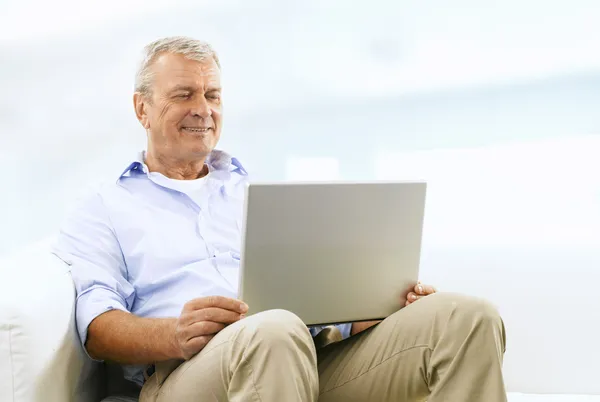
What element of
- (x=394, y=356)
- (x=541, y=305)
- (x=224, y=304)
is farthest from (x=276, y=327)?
(x=541, y=305)

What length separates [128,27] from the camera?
7.79ft

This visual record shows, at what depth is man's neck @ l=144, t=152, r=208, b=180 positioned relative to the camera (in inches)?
73.3

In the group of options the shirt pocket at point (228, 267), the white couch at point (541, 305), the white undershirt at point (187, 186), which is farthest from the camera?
the white couch at point (541, 305)

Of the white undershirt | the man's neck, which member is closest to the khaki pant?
the white undershirt

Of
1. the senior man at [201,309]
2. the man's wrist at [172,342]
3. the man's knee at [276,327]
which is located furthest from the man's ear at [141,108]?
the man's knee at [276,327]

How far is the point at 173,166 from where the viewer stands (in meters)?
1.87

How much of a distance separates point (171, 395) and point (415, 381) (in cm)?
43

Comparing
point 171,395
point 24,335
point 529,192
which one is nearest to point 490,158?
point 529,192

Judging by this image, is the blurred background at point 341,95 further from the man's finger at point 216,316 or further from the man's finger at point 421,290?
the man's finger at point 216,316

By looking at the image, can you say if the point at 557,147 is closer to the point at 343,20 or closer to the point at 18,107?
the point at 343,20

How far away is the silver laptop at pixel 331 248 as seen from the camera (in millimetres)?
1299

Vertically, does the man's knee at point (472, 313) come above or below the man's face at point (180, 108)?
below

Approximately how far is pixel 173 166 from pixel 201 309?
2.06 feet

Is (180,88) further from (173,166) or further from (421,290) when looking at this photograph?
(421,290)
